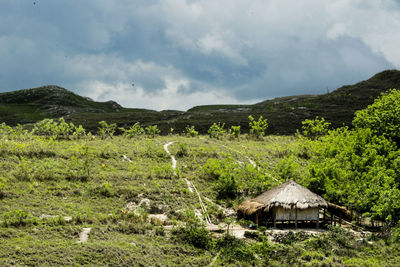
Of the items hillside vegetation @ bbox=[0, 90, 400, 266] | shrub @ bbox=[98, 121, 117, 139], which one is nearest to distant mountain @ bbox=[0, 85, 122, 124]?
shrub @ bbox=[98, 121, 117, 139]

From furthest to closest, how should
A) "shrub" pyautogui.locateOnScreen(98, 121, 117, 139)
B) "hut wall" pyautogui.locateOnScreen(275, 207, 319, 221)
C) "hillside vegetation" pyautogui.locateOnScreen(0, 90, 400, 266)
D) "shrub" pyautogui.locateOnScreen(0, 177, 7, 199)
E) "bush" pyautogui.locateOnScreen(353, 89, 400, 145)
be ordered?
1. "shrub" pyautogui.locateOnScreen(98, 121, 117, 139)
2. "bush" pyautogui.locateOnScreen(353, 89, 400, 145)
3. "hut wall" pyautogui.locateOnScreen(275, 207, 319, 221)
4. "shrub" pyautogui.locateOnScreen(0, 177, 7, 199)
5. "hillside vegetation" pyautogui.locateOnScreen(0, 90, 400, 266)

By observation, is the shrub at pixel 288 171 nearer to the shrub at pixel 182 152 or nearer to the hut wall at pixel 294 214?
the hut wall at pixel 294 214

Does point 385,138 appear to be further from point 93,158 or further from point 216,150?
point 93,158

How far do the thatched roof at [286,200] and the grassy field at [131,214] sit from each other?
2377 millimetres

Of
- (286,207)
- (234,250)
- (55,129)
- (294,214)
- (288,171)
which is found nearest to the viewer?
(234,250)

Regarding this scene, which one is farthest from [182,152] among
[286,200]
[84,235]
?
[84,235]

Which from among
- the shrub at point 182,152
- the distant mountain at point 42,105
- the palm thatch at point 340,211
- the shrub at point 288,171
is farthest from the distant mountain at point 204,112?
the palm thatch at point 340,211

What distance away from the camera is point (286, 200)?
22.3 metres

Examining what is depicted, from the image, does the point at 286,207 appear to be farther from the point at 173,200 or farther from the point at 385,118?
the point at 385,118

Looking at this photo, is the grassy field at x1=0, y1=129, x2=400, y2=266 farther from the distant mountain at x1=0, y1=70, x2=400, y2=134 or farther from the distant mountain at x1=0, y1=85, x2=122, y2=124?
the distant mountain at x1=0, y1=85, x2=122, y2=124

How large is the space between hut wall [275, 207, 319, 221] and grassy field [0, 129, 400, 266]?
2.84m

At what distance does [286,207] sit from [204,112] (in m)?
81.6

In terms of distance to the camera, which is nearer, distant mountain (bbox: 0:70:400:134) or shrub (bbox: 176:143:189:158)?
shrub (bbox: 176:143:189:158)

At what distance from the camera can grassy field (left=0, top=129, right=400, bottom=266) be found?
15328 millimetres
